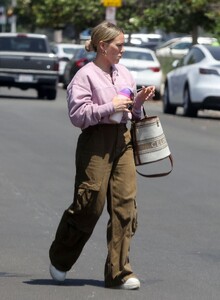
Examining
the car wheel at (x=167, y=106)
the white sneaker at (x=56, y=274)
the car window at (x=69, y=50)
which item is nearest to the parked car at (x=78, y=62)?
the car window at (x=69, y=50)

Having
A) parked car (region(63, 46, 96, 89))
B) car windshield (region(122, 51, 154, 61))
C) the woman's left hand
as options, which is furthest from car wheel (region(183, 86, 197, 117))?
the woman's left hand

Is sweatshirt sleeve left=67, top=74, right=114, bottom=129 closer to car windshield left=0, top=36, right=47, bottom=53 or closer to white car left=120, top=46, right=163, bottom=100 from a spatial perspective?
car windshield left=0, top=36, right=47, bottom=53

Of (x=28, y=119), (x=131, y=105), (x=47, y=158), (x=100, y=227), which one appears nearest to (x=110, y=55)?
(x=131, y=105)

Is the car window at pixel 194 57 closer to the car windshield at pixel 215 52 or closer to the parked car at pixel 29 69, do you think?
the car windshield at pixel 215 52

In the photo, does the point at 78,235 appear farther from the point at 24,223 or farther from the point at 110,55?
the point at 24,223

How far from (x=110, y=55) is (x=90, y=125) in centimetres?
45

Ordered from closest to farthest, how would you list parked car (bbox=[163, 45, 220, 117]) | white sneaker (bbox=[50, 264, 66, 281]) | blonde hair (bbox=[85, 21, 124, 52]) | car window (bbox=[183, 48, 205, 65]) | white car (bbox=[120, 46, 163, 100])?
1. blonde hair (bbox=[85, 21, 124, 52])
2. white sneaker (bbox=[50, 264, 66, 281])
3. parked car (bbox=[163, 45, 220, 117])
4. car window (bbox=[183, 48, 205, 65])
5. white car (bbox=[120, 46, 163, 100])

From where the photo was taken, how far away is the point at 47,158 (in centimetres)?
1623

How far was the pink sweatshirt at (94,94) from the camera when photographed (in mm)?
7234

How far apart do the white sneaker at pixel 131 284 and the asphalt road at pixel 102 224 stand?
40mm

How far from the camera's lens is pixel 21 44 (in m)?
31.8

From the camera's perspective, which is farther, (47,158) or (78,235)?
(47,158)

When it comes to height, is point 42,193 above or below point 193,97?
above

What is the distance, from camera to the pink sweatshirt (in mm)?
7234
